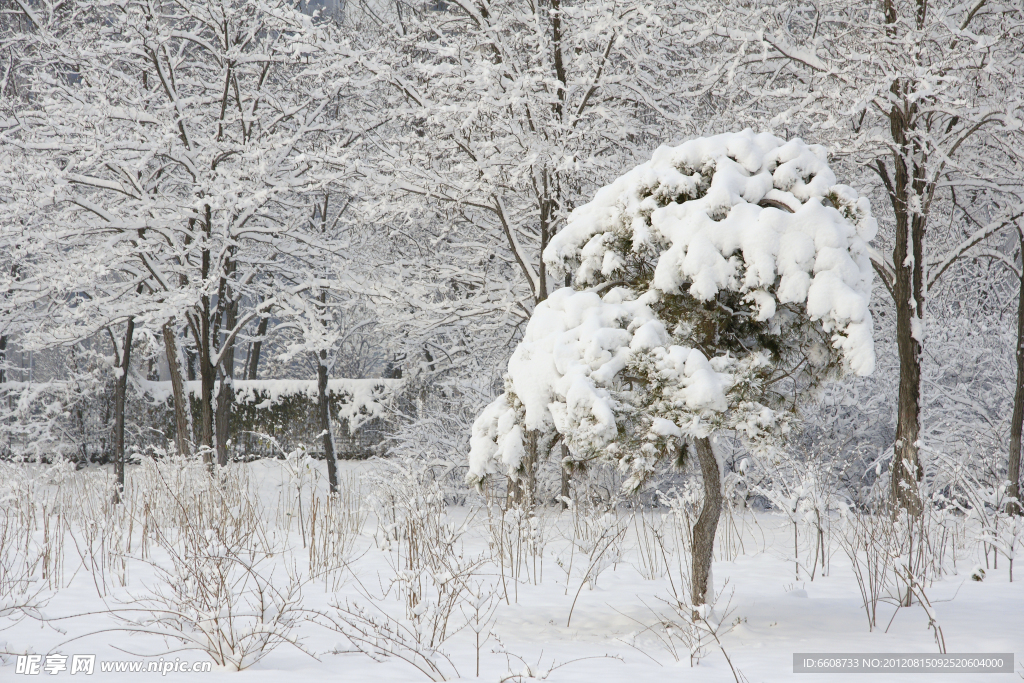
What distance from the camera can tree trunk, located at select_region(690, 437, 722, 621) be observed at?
4.27 meters

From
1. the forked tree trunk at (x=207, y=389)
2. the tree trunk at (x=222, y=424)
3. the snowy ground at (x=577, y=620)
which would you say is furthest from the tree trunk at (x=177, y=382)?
the snowy ground at (x=577, y=620)

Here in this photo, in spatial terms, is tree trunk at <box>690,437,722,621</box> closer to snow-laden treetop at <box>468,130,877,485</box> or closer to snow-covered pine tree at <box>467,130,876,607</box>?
snow-covered pine tree at <box>467,130,876,607</box>

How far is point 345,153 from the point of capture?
8.36 meters

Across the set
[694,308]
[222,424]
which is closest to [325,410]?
[222,424]

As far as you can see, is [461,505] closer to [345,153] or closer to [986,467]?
[345,153]

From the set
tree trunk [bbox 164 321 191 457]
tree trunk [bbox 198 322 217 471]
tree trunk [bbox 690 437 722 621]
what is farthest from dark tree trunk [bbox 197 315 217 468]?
tree trunk [bbox 690 437 722 621]

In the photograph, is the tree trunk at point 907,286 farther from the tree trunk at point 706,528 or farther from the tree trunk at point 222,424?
the tree trunk at point 222,424

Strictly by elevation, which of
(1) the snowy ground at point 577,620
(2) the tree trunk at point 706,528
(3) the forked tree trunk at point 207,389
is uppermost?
(3) the forked tree trunk at point 207,389

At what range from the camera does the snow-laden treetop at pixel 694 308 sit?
3.67m

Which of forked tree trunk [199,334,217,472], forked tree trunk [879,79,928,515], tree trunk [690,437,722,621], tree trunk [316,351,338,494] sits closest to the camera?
tree trunk [690,437,722,621]

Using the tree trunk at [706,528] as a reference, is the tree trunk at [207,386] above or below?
above

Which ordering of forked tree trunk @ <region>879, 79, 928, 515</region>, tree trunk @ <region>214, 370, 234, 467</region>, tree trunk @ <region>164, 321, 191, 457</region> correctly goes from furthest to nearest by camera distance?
tree trunk @ <region>164, 321, 191, 457</region>
tree trunk @ <region>214, 370, 234, 467</region>
forked tree trunk @ <region>879, 79, 928, 515</region>

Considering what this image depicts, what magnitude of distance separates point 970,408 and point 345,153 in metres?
8.59

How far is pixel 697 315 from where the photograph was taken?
157 inches
